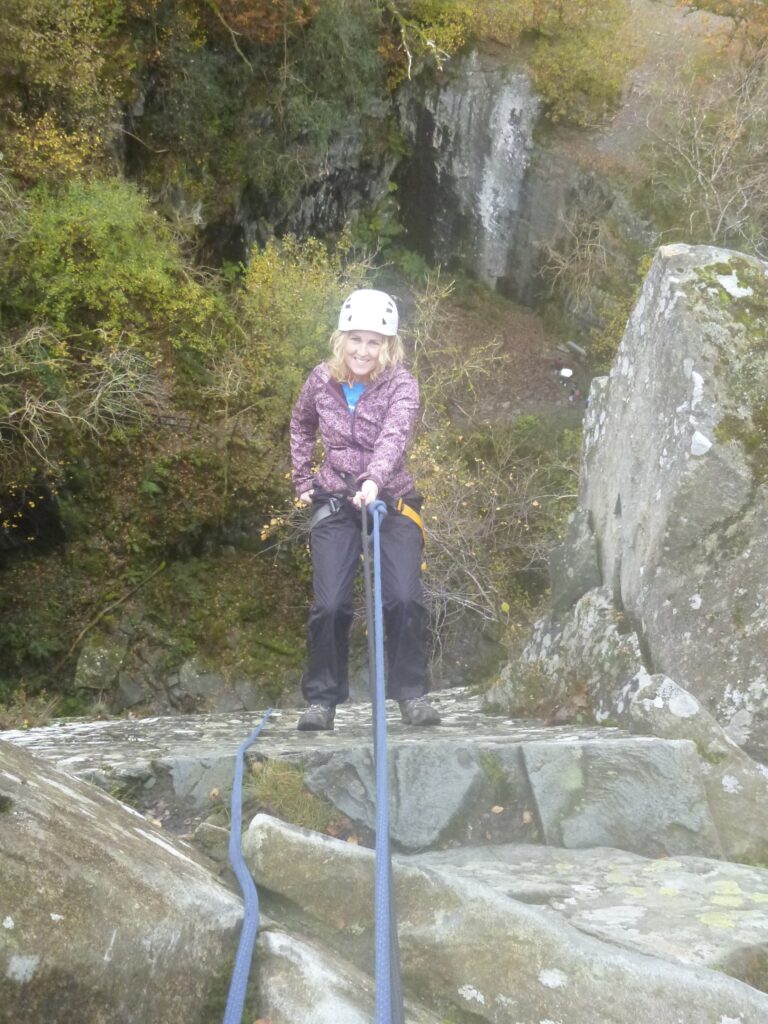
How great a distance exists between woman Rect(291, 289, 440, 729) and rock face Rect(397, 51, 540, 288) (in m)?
16.5

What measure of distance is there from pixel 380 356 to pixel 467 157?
55.6 ft

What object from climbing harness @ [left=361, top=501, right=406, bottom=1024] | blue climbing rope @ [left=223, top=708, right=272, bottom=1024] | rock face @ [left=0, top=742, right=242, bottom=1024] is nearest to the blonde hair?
climbing harness @ [left=361, top=501, right=406, bottom=1024]

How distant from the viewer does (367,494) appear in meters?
4.24

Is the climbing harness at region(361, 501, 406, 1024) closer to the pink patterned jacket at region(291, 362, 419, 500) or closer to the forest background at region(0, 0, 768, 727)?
the pink patterned jacket at region(291, 362, 419, 500)

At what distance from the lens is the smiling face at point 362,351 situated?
4.57m

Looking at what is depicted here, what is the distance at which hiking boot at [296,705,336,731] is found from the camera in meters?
4.73

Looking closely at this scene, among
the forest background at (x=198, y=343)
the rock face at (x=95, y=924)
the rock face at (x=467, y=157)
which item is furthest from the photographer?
the rock face at (x=467, y=157)

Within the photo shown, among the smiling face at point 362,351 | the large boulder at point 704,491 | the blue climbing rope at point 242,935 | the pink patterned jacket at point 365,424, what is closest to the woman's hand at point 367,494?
the pink patterned jacket at point 365,424

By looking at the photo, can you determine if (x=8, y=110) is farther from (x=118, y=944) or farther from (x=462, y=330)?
(x=118, y=944)

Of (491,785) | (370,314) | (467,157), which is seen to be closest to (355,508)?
(370,314)

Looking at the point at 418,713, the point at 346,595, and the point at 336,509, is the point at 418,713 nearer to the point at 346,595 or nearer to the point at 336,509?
the point at 346,595

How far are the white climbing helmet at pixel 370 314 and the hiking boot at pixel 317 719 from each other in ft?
6.35

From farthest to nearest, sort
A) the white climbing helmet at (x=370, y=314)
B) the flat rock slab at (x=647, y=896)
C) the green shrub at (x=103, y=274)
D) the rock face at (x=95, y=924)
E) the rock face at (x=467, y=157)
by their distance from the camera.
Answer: the rock face at (x=467, y=157), the green shrub at (x=103, y=274), the white climbing helmet at (x=370, y=314), the flat rock slab at (x=647, y=896), the rock face at (x=95, y=924)

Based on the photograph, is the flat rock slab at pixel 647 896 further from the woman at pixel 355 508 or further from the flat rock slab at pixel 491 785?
the woman at pixel 355 508
